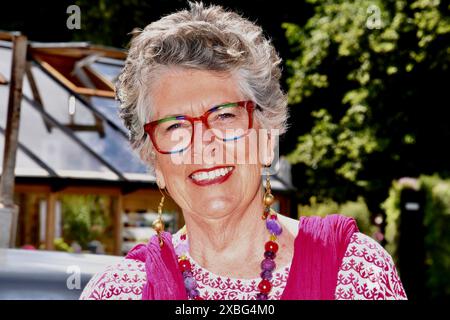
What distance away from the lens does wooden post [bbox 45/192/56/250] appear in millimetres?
9398

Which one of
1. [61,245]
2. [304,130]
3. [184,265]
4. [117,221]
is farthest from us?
[304,130]

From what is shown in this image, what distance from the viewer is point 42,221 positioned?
989 cm

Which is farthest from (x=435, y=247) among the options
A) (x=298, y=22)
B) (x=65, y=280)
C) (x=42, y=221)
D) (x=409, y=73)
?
(x=65, y=280)

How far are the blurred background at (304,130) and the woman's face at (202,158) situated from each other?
159 inches

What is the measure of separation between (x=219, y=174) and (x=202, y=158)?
5 centimetres

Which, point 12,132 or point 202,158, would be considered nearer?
point 202,158

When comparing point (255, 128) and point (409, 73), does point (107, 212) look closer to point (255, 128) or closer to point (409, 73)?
point (409, 73)

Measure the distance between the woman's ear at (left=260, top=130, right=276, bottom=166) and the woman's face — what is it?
1.1 inches

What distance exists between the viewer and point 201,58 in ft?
5.02

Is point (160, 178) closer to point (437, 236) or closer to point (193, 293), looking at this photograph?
point (193, 293)

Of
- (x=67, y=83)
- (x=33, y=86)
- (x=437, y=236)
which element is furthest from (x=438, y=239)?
(x=33, y=86)

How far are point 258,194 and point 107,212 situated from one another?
8.41 meters

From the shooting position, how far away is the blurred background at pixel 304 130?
944cm

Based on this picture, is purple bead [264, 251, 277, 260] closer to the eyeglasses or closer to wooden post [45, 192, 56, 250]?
the eyeglasses
